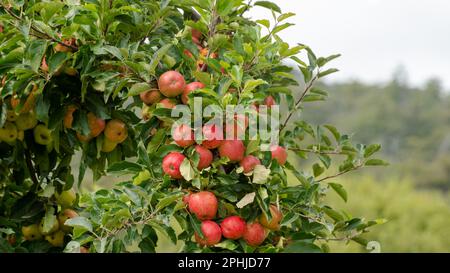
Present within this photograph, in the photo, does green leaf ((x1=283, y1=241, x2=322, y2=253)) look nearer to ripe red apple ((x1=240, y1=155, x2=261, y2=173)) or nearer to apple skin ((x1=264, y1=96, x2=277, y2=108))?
ripe red apple ((x1=240, y1=155, x2=261, y2=173))

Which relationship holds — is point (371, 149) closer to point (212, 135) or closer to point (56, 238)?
point (212, 135)

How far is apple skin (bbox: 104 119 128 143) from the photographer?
1790mm

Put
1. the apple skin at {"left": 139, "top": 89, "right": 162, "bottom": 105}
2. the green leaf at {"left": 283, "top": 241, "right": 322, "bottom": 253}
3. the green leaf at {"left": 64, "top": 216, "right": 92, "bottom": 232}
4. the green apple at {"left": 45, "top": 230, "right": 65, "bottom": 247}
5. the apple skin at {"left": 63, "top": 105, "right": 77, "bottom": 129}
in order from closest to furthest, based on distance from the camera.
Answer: the green leaf at {"left": 64, "top": 216, "right": 92, "bottom": 232} → the green leaf at {"left": 283, "top": 241, "right": 322, "bottom": 253} → the apple skin at {"left": 139, "top": 89, "right": 162, "bottom": 105} → the apple skin at {"left": 63, "top": 105, "right": 77, "bottom": 129} → the green apple at {"left": 45, "top": 230, "right": 65, "bottom": 247}

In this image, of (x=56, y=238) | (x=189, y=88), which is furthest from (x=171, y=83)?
(x=56, y=238)

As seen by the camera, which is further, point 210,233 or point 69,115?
point 69,115

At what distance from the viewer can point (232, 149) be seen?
145 centimetres

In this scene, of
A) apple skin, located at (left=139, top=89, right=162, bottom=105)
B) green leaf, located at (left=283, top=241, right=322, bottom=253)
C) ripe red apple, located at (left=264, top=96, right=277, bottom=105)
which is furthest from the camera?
ripe red apple, located at (left=264, top=96, right=277, bottom=105)

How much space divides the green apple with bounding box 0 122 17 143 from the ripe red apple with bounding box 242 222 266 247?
78 centimetres

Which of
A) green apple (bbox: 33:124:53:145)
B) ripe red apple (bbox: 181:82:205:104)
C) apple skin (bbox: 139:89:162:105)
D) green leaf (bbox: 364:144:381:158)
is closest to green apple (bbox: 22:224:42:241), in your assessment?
green apple (bbox: 33:124:53:145)

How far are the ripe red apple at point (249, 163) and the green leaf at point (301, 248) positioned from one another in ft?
0.65

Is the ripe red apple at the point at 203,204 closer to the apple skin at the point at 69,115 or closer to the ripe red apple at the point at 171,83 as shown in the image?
the ripe red apple at the point at 171,83

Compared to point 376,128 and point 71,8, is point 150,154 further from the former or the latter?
point 376,128

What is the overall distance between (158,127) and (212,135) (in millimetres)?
274

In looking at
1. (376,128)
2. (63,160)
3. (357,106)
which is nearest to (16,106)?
(63,160)
